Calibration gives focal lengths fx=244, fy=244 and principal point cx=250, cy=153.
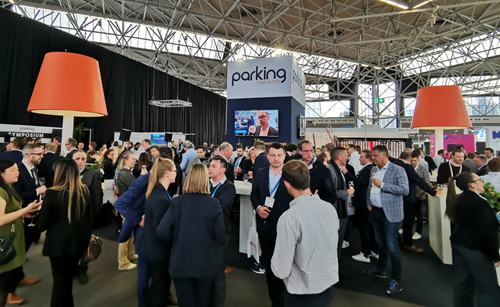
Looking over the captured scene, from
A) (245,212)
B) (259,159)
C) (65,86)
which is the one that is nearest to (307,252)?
(65,86)

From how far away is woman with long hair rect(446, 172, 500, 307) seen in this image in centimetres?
167

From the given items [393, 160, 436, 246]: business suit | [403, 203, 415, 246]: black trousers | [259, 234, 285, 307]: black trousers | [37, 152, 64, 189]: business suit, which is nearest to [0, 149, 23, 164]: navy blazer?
[37, 152, 64, 189]: business suit

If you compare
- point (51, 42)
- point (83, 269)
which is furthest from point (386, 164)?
point (51, 42)

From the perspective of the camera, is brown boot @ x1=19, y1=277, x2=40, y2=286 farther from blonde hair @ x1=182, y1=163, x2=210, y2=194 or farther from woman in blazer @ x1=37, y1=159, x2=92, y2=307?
blonde hair @ x1=182, y1=163, x2=210, y2=194

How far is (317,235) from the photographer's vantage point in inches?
46.5

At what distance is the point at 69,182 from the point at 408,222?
4.12 metres

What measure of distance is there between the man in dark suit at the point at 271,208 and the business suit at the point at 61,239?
1.37 metres

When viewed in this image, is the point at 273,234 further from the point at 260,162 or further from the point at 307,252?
the point at 260,162

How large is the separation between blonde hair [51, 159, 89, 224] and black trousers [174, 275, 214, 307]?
936 millimetres

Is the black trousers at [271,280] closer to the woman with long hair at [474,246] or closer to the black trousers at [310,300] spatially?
the black trousers at [310,300]

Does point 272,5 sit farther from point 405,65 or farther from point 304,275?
point 405,65

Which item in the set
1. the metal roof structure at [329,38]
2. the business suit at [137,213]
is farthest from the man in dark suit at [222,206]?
the metal roof structure at [329,38]

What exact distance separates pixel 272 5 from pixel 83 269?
41.9ft

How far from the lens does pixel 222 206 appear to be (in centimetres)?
191
